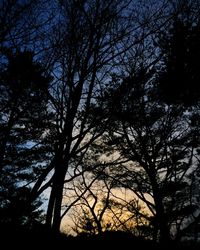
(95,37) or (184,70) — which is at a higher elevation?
(184,70)

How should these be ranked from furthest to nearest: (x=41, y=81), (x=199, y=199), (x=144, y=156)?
(x=199, y=199) → (x=144, y=156) → (x=41, y=81)

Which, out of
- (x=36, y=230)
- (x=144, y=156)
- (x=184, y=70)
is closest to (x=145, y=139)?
(x=144, y=156)

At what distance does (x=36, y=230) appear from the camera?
5.76 metres

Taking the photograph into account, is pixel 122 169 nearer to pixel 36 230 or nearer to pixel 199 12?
pixel 36 230

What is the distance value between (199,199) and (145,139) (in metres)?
5.65

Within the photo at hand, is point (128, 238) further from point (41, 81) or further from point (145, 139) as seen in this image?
point (145, 139)

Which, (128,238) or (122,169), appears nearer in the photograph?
(128,238)

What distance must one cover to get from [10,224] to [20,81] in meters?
3.92

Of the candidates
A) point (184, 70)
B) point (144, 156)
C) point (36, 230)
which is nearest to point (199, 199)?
point (144, 156)

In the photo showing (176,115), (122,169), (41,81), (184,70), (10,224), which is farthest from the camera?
(122,169)

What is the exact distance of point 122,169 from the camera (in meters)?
12.9

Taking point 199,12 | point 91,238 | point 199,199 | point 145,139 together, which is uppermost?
point 199,12

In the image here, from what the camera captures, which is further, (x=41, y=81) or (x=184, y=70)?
(x=184, y=70)

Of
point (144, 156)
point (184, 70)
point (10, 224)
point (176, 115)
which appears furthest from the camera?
point (144, 156)
